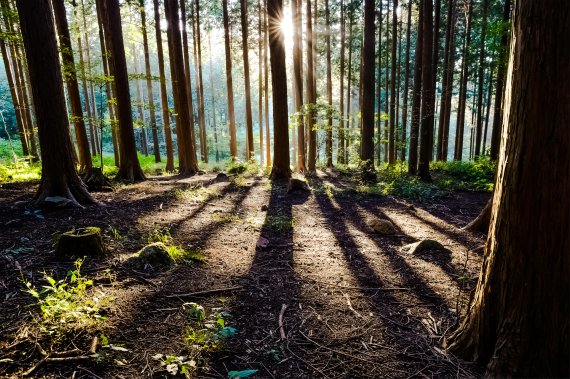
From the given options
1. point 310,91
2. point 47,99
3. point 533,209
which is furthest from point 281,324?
point 310,91

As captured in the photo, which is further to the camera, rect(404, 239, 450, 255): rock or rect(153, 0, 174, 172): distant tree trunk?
rect(153, 0, 174, 172): distant tree trunk

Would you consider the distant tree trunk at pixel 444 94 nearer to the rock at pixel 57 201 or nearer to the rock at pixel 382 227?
the rock at pixel 382 227

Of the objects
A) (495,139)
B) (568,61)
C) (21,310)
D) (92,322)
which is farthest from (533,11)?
(495,139)

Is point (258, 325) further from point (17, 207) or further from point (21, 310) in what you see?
point (17, 207)

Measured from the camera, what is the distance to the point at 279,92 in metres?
11.0

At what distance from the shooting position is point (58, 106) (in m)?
6.18

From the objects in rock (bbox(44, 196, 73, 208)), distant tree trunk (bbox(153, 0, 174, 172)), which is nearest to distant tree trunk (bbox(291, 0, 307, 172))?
distant tree trunk (bbox(153, 0, 174, 172))

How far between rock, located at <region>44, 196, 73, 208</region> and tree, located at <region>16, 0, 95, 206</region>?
0.35 ft

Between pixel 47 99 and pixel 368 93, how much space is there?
9682mm

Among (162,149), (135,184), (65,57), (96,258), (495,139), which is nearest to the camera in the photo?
(96,258)

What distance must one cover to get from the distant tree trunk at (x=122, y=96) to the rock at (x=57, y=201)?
4.64 meters

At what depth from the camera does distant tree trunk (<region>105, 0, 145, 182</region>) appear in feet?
32.6

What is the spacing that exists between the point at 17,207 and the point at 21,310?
4.45 meters

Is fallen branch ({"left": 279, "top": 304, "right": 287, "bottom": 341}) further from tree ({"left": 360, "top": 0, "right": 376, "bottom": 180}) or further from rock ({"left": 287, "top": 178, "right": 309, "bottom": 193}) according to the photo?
tree ({"left": 360, "top": 0, "right": 376, "bottom": 180})
